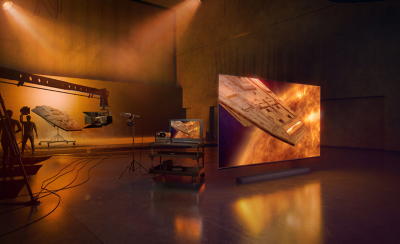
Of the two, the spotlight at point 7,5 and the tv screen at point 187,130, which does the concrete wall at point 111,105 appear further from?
the tv screen at point 187,130

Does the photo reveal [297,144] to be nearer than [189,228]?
No

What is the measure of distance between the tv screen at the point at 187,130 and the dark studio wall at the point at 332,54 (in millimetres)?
7065

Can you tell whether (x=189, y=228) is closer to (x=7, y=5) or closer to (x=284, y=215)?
(x=284, y=215)

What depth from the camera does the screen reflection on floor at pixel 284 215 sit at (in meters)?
2.34

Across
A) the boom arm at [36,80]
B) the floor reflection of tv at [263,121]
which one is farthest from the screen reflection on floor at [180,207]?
the boom arm at [36,80]

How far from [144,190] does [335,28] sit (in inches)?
364

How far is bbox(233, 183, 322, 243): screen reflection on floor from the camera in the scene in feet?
7.68

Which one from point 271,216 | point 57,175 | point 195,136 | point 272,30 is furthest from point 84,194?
point 272,30

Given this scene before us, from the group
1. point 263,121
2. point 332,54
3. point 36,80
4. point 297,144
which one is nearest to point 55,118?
point 36,80

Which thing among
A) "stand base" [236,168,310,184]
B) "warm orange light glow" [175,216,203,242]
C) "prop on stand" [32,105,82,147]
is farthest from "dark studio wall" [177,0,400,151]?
"warm orange light glow" [175,216,203,242]

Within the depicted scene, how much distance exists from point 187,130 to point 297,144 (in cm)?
230

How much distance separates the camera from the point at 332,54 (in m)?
9.36

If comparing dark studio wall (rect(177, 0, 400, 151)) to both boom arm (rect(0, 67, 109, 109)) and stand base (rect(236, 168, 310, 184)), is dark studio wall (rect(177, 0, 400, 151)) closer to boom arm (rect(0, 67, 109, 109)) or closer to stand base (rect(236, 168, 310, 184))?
stand base (rect(236, 168, 310, 184))

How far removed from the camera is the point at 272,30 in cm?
1116
